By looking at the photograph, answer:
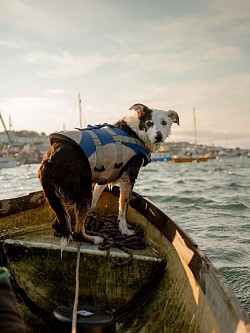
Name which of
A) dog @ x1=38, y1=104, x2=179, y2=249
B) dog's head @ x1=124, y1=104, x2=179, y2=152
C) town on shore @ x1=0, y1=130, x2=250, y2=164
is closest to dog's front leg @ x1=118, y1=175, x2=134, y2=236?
dog @ x1=38, y1=104, x2=179, y2=249

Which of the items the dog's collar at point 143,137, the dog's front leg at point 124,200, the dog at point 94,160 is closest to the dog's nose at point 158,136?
the dog at point 94,160

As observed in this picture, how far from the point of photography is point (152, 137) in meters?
4.68

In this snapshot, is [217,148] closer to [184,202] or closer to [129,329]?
[184,202]

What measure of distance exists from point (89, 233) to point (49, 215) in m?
1.01

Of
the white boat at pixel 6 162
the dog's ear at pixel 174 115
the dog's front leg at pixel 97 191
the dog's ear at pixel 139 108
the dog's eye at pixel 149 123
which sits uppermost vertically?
the dog's ear at pixel 139 108

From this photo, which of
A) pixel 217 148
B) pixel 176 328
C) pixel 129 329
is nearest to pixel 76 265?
pixel 129 329

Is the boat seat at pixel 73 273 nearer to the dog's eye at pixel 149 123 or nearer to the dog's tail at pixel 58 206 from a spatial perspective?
the dog's tail at pixel 58 206

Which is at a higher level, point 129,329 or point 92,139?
point 92,139

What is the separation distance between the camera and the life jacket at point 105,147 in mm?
3915

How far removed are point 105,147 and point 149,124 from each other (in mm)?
888

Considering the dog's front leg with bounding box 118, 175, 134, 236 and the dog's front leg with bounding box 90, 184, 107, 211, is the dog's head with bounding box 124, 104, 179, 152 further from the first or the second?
the dog's front leg with bounding box 90, 184, 107, 211

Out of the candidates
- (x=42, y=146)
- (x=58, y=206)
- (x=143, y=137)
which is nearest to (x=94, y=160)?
(x=58, y=206)

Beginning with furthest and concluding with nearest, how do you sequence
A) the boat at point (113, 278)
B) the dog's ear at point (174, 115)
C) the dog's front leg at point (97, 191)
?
the dog's front leg at point (97, 191)
the dog's ear at point (174, 115)
the boat at point (113, 278)

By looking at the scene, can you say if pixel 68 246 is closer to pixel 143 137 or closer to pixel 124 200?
pixel 124 200
